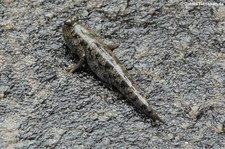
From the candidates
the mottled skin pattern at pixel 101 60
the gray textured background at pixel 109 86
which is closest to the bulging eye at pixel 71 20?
the mottled skin pattern at pixel 101 60

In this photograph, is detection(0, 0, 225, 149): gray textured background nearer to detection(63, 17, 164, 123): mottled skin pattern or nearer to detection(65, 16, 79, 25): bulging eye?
detection(63, 17, 164, 123): mottled skin pattern

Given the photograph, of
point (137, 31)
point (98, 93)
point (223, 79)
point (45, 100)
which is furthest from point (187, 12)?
point (45, 100)

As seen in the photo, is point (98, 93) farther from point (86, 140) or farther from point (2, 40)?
point (2, 40)

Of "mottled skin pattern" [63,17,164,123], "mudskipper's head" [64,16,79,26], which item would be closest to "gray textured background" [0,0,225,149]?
"mottled skin pattern" [63,17,164,123]

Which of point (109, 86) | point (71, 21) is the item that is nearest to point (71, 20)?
point (71, 21)

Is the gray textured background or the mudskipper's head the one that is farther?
the mudskipper's head
